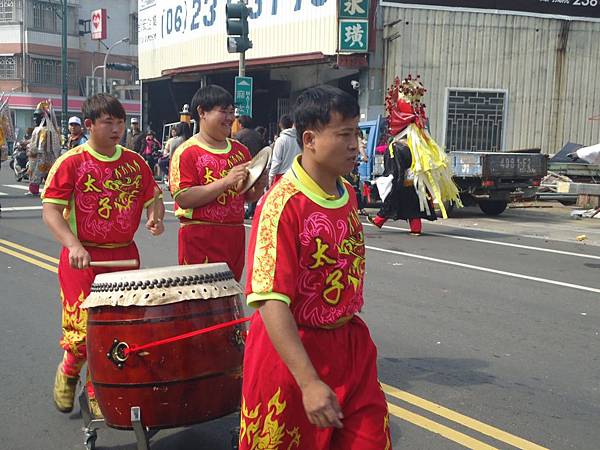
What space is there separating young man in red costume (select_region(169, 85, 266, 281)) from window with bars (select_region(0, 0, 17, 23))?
5295 cm

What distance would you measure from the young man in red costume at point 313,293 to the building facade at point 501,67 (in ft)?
61.0

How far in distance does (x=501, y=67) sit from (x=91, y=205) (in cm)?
1854

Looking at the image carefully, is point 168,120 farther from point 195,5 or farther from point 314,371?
point 314,371

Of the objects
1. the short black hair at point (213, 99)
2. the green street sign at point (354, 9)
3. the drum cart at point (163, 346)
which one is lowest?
the drum cart at point (163, 346)

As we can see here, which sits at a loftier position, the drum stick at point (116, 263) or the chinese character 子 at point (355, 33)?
the chinese character 子 at point (355, 33)

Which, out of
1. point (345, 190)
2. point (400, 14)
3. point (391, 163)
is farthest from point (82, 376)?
point (400, 14)

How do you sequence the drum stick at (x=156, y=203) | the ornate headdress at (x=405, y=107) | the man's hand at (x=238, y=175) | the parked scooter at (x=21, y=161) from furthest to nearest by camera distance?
1. the parked scooter at (x=21, y=161)
2. the ornate headdress at (x=405, y=107)
3. the drum stick at (x=156, y=203)
4. the man's hand at (x=238, y=175)

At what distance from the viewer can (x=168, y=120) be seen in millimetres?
33688

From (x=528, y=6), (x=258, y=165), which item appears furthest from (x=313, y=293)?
(x=528, y=6)

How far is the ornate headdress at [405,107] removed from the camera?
1241cm

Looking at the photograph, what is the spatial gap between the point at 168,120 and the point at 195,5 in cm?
726

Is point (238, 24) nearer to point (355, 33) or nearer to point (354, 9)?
point (354, 9)

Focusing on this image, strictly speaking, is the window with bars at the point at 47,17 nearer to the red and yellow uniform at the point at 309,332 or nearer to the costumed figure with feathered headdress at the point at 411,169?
the costumed figure with feathered headdress at the point at 411,169

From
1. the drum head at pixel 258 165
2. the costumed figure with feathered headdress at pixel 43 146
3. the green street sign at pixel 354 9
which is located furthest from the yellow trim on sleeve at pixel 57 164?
the green street sign at pixel 354 9
